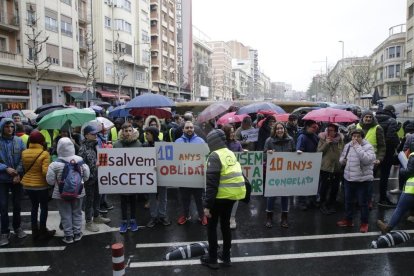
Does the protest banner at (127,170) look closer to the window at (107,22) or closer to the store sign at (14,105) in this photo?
the store sign at (14,105)

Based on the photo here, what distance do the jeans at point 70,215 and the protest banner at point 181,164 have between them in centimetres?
154

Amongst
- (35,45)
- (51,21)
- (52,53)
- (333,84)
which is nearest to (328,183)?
(35,45)

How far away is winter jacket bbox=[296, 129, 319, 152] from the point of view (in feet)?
24.1

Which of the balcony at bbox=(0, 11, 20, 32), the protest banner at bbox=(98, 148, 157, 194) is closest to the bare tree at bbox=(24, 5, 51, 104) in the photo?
the balcony at bbox=(0, 11, 20, 32)

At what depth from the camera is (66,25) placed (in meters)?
35.9

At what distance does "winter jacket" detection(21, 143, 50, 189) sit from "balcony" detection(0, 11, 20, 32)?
2844cm

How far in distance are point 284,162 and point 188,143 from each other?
6.28 feet

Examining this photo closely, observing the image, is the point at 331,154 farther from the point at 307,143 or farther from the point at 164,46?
the point at 164,46

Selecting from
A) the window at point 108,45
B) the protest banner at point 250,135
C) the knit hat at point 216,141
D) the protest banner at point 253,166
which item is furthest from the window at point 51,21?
the knit hat at point 216,141

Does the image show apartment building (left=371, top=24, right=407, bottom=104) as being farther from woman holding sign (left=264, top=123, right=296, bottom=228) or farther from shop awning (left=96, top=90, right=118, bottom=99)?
woman holding sign (left=264, top=123, right=296, bottom=228)

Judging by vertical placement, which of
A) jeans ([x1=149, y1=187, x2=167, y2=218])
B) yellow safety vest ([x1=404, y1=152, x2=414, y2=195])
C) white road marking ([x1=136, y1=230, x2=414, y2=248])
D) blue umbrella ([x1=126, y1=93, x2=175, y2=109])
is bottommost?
white road marking ([x1=136, y1=230, x2=414, y2=248])

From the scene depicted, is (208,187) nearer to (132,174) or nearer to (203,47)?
(132,174)

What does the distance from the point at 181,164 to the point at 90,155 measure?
1.69 m

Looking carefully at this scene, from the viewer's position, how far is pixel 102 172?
652 cm
